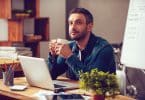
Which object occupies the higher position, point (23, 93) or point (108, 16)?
point (108, 16)

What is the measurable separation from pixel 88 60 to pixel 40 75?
0.53 m

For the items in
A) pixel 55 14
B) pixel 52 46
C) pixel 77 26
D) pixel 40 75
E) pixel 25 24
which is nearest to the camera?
pixel 40 75

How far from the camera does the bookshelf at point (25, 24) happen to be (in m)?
4.68

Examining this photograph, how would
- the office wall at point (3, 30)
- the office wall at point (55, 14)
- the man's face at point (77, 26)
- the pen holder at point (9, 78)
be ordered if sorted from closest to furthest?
the pen holder at point (9, 78), the man's face at point (77, 26), the office wall at point (3, 30), the office wall at point (55, 14)

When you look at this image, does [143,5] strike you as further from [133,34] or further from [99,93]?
[99,93]

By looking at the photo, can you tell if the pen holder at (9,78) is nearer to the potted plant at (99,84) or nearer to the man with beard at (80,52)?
the man with beard at (80,52)

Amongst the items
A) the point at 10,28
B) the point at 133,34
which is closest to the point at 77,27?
the point at 133,34

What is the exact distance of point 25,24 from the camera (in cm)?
502

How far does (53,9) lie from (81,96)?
315cm

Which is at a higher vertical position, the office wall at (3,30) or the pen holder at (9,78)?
the office wall at (3,30)

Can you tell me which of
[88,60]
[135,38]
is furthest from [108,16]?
[88,60]

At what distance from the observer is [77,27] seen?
319 centimetres

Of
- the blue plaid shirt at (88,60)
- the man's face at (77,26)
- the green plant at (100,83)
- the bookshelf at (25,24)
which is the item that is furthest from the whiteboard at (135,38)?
the bookshelf at (25,24)

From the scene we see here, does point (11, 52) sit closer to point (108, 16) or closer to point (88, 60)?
point (88, 60)
